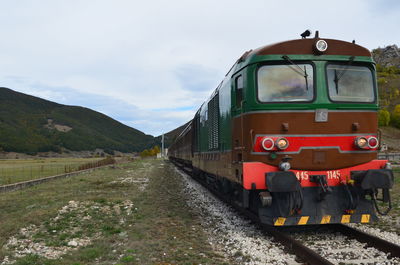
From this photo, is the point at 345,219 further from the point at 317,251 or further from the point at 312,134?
the point at 312,134

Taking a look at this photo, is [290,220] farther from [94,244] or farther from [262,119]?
Result: [94,244]

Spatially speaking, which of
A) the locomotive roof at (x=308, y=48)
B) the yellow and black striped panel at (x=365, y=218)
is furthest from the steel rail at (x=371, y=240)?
the locomotive roof at (x=308, y=48)

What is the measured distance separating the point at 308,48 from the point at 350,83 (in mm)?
1080

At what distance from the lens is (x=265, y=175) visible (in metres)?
7.00

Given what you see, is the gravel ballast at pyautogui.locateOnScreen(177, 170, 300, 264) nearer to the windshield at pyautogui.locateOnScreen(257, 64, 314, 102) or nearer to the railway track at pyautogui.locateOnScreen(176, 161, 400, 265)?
the railway track at pyautogui.locateOnScreen(176, 161, 400, 265)

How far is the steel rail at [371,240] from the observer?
19.4 ft

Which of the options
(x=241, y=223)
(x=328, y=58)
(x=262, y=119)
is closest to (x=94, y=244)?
(x=241, y=223)

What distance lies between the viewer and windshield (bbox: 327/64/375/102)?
737cm

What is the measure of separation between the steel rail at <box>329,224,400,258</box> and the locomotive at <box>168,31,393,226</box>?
0.30 m

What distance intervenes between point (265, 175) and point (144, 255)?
8.36 ft

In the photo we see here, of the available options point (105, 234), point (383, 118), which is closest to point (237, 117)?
point (105, 234)

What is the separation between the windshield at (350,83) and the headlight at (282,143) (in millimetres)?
1254

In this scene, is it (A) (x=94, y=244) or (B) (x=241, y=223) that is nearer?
(A) (x=94, y=244)

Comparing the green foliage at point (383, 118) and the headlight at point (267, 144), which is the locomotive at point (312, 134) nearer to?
the headlight at point (267, 144)
